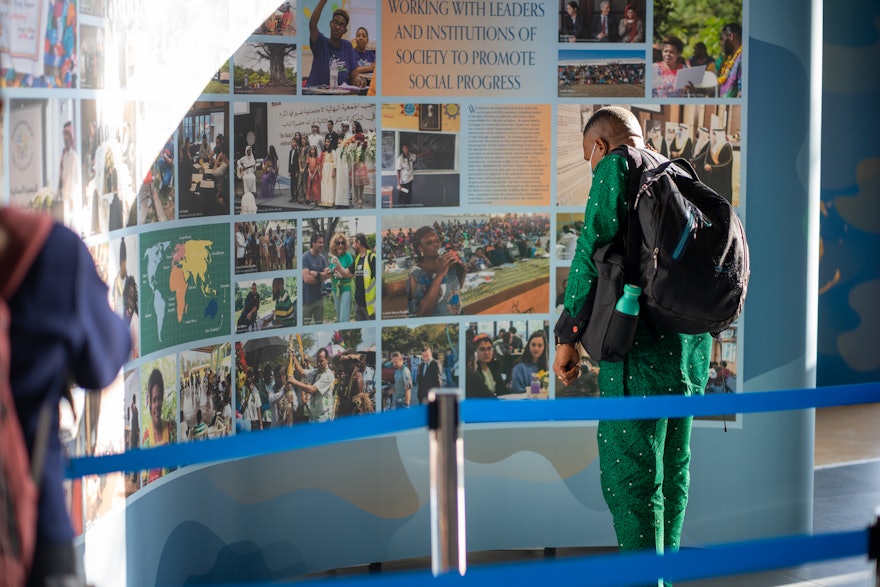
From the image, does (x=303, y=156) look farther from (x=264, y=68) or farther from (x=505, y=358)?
(x=505, y=358)

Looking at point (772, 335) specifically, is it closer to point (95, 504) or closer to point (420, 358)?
point (420, 358)

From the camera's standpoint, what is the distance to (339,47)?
5.08 meters

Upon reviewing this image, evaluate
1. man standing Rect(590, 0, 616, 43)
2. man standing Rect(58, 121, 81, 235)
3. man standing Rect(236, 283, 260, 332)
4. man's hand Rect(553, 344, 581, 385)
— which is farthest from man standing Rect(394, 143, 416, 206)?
man standing Rect(58, 121, 81, 235)

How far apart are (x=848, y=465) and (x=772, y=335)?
242cm

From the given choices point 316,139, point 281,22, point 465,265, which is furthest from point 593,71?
point 281,22

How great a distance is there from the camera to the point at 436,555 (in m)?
3.41

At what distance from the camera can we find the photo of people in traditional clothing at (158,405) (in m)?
4.20

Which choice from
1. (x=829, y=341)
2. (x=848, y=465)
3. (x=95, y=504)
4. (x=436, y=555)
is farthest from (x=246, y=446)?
(x=829, y=341)

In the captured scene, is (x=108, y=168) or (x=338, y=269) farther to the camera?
(x=338, y=269)

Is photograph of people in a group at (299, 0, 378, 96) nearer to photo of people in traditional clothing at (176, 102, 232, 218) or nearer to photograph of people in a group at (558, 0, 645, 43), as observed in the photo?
photo of people in traditional clothing at (176, 102, 232, 218)

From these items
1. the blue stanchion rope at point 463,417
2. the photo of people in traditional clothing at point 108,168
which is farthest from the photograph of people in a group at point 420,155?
the blue stanchion rope at point 463,417

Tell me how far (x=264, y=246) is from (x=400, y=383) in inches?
34.5

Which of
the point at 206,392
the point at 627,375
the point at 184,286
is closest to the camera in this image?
the point at 627,375

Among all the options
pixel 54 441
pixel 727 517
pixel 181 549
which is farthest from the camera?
pixel 727 517
